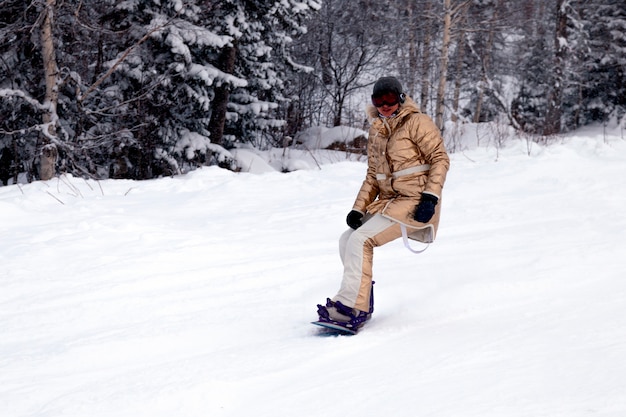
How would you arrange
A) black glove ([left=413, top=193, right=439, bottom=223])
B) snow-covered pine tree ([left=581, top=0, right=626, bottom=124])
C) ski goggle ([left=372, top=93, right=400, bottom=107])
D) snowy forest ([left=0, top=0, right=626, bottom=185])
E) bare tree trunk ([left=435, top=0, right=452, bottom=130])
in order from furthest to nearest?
1. snow-covered pine tree ([left=581, top=0, right=626, bottom=124])
2. bare tree trunk ([left=435, top=0, right=452, bottom=130])
3. snowy forest ([left=0, top=0, right=626, bottom=185])
4. ski goggle ([left=372, top=93, right=400, bottom=107])
5. black glove ([left=413, top=193, right=439, bottom=223])

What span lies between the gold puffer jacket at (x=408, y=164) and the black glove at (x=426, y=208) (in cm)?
3

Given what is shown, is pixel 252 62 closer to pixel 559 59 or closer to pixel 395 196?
pixel 395 196

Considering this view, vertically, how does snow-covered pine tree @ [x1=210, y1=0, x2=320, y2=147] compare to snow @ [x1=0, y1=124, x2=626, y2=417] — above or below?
above

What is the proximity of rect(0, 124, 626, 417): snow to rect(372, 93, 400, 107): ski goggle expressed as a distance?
4.81 feet

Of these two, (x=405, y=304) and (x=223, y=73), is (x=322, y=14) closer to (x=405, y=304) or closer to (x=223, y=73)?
(x=223, y=73)

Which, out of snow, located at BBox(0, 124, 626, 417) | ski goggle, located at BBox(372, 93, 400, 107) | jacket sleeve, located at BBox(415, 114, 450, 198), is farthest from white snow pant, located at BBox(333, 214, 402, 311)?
ski goggle, located at BBox(372, 93, 400, 107)

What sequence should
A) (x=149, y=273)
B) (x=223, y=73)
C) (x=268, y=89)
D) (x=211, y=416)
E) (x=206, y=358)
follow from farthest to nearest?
(x=268, y=89) < (x=223, y=73) < (x=149, y=273) < (x=206, y=358) < (x=211, y=416)

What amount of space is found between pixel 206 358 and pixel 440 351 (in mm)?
1379

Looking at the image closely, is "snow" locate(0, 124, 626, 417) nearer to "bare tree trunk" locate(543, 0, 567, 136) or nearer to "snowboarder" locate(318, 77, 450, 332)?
"snowboarder" locate(318, 77, 450, 332)

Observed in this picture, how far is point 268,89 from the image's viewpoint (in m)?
18.0

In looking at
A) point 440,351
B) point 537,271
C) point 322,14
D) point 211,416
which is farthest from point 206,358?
point 322,14

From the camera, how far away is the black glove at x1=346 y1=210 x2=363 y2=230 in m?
3.97

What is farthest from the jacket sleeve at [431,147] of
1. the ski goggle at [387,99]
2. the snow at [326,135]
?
the snow at [326,135]

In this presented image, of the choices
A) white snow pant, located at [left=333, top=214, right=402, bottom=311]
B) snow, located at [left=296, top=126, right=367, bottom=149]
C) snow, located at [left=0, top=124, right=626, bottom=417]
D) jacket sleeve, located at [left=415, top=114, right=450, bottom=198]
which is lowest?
snow, located at [left=296, top=126, right=367, bottom=149]
